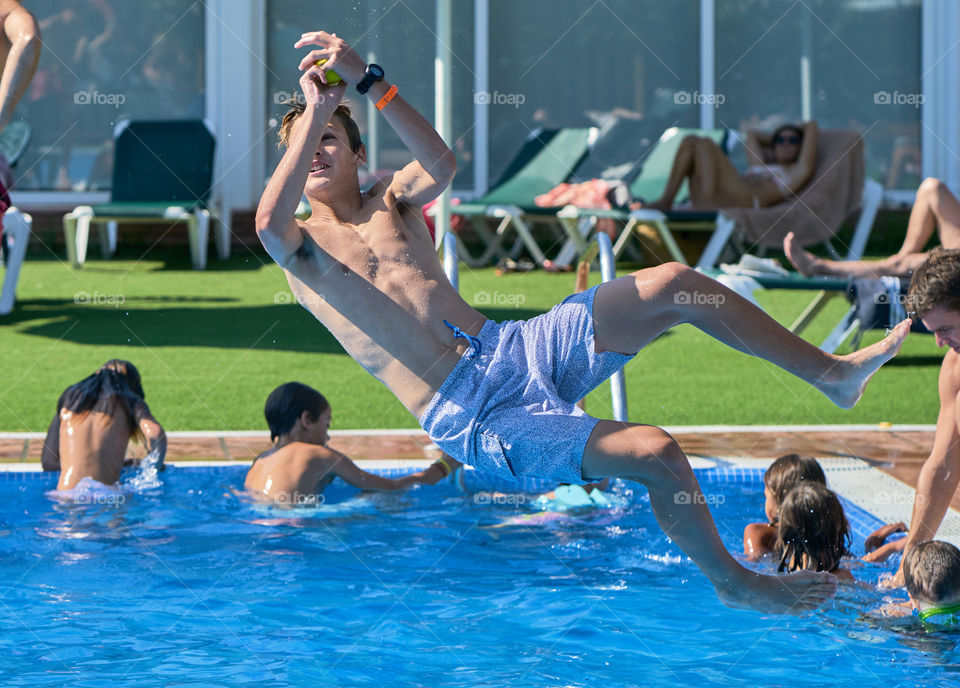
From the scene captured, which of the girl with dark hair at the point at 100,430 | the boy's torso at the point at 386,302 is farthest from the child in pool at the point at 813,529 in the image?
the girl with dark hair at the point at 100,430

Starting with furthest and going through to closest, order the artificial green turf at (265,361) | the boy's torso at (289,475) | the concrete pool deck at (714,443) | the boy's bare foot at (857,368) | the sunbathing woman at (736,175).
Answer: the sunbathing woman at (736,175), the artificial green turf at (265,361), the concrete pool deck at (714,443), the boy's torso at (289,475), the boy's bare foot at (857,368)

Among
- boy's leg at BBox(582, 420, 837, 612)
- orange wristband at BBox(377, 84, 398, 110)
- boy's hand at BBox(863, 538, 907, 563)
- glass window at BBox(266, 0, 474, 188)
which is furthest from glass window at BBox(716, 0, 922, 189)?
boy's leg at BBox(582, 420, 837, 612)

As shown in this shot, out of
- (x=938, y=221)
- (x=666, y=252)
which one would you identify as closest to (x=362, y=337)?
(x=938, y=221)

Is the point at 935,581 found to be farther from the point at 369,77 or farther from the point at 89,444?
the point at 89,444

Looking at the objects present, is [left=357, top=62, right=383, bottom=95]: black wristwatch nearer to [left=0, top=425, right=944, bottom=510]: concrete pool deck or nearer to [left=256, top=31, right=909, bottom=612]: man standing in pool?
[left=256, top=31, right=909, bottom=612]: man standing in pool

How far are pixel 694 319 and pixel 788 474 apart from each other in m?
1.32

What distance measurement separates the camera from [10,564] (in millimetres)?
4422

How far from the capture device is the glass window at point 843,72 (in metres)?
14.8

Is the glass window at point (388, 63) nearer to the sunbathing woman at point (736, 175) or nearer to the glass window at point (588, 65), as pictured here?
the glass window at point (588, 65)

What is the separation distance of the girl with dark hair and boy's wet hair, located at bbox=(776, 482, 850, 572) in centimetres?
262

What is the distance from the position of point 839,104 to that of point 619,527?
11190mm

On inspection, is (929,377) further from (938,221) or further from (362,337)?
(362,337)

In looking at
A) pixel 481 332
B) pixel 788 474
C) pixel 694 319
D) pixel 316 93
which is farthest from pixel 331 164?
pixel 788 474

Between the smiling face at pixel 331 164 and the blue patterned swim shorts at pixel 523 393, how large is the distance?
66 centimetres
